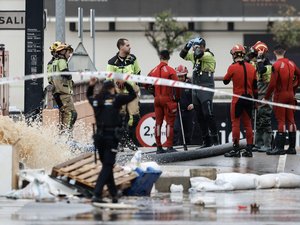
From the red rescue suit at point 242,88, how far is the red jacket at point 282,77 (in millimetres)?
313

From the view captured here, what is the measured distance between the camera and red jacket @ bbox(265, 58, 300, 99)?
69.7ft

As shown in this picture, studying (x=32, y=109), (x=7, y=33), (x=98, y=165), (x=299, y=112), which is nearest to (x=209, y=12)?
(x=7, y=33)

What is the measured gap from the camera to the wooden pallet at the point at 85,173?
55.1 feet

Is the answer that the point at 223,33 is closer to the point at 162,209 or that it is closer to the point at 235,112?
the point at 235,112

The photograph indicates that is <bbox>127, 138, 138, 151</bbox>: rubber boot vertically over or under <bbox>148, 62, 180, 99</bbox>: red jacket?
under

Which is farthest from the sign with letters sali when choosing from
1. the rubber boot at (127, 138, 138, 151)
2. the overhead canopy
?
the overhead canopy

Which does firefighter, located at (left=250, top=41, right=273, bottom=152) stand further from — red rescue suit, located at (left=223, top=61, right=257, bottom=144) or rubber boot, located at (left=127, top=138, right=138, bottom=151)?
rubber boot, located at (left=127, top=138, right=138, bottom=151)

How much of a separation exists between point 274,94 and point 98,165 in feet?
16.9

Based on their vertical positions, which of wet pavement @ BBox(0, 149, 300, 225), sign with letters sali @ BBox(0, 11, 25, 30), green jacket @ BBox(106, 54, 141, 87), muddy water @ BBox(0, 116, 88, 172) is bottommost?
wet pavement @ BBox(0, 149, 300, 225)

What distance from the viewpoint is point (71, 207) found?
1569 cm

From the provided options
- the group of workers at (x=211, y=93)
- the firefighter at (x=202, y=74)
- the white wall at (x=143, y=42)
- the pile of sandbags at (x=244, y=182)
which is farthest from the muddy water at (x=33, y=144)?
the white wall at (x=143, y=42)

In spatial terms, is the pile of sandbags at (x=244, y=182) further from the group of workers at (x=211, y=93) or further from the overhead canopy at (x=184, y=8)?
the overhead canopy at (x=184, y=8)

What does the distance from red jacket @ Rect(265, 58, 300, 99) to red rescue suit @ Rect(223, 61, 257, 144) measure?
313 millimetres

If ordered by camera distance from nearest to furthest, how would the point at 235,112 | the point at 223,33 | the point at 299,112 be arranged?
the point at 235,112 → the point at 299,112 → the point at 223,33
